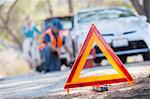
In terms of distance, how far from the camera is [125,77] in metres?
9.91

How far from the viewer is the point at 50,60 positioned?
20.3 meters

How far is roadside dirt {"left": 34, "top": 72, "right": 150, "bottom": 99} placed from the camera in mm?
9242

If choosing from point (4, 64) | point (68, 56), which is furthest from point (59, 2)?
point (68, 56)

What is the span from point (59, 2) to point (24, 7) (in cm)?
844

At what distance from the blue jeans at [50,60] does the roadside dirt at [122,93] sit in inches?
365

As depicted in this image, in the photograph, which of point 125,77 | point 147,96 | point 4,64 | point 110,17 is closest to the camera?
point 147,96

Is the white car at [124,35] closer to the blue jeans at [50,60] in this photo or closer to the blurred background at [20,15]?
the blue jeans at [50,60]

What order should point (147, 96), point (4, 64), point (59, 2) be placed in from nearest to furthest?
point (147, 96) → point (4, 64) → point (59, 2)

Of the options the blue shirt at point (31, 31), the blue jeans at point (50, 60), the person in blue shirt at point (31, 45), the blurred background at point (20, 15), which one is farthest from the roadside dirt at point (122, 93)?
the blurred background at point (20, 15)

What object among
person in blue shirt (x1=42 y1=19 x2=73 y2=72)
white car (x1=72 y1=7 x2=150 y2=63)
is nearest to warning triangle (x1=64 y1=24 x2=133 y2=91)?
white car (x1=72 y1=7 x2=150 y2=63)

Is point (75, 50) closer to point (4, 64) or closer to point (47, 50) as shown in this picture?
point (47, 50)

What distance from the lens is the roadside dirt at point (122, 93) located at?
9242 mm

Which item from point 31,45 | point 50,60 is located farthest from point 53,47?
point 31,45

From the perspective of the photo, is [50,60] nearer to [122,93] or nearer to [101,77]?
[101,77]
